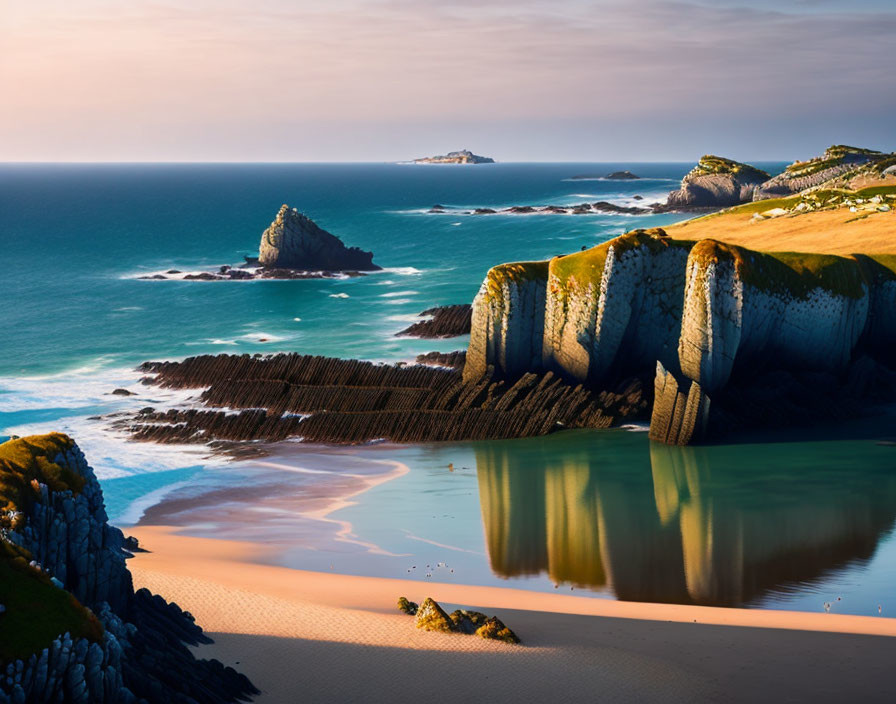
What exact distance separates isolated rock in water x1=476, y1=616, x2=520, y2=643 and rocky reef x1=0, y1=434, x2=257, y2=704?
5.64 metres

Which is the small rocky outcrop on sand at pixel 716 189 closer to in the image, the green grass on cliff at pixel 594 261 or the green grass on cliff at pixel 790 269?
the green grass on cliff at pixel 790 269

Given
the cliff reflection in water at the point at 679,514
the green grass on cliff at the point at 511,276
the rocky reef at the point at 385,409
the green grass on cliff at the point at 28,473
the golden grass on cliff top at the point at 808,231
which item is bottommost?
the cliff reflection in water at the point at 679,514

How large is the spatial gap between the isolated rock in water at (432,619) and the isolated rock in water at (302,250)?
8645 cm

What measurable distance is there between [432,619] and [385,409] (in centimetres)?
2563

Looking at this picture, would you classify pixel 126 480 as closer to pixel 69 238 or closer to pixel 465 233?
pixel 465 233

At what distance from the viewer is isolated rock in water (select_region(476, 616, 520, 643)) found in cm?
2386

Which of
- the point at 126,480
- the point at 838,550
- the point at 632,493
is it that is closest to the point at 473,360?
the point at 632,493

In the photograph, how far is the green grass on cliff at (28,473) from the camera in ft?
65.8

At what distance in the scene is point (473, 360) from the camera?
5144 centimetres

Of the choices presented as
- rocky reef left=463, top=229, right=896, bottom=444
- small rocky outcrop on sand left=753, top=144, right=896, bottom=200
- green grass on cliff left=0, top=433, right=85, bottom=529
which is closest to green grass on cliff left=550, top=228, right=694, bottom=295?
rocky reef left=463, top=229, right=896, bottom=444

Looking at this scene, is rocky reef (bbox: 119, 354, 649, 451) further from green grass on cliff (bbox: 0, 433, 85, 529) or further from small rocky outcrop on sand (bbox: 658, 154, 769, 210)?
small rocky outcrop on sand (bbox: 658, 154, 769, 210)

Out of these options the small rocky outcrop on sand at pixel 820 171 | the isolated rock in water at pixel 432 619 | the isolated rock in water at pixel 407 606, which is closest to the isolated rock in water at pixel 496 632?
the isolated rock in water at pixel 432 619

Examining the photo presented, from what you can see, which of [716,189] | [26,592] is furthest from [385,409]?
[716,189]

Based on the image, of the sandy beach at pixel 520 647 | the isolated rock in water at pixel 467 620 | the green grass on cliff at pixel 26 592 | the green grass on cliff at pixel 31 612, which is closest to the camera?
the green grass on cliff at pixel 31 612
